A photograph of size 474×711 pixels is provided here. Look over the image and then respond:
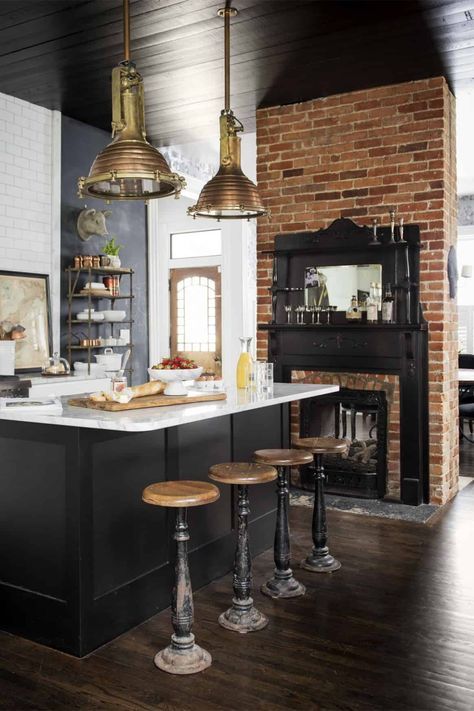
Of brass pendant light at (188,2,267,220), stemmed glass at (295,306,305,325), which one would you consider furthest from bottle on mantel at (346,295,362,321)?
brass pendant light at (188,2,267,220)

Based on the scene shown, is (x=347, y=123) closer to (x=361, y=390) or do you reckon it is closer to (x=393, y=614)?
(x=361, y=390)

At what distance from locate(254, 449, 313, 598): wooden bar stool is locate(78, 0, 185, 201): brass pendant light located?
138 centimetres

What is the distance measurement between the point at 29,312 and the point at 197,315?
134 inches

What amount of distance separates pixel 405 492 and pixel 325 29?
3258 mm

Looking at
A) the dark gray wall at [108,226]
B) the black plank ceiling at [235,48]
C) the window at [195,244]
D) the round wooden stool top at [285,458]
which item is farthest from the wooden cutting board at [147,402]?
the window at [195,244]

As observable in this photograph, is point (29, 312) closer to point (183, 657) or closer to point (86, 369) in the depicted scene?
point (86, 369)

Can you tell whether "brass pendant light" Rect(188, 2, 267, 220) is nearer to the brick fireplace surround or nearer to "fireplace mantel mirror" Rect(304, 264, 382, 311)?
"fireplace mantel mirror" Rect(304, 264, 382, 311)

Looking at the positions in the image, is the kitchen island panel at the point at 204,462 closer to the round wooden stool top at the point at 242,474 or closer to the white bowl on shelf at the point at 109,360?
the round wooden stool top at the point at 242,474

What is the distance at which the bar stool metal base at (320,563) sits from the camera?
376 cm

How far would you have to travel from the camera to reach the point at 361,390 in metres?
5.35

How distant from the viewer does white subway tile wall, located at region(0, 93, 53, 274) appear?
5.60 metres

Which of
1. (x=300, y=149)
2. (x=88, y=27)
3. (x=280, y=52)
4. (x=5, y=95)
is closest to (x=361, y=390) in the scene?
(x=300, y=149)

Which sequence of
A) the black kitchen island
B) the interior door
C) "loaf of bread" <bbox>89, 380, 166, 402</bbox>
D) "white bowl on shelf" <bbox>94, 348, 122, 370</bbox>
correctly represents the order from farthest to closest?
the interior door → "white bowl on shelf" <bbox>94, 348, 122, 370</bbox> → "loaf of bread" <bbox>89, 380, 166, 402</bbox> → the black kitchen island

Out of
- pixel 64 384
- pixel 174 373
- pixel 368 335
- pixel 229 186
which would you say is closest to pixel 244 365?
pixel 174 373
